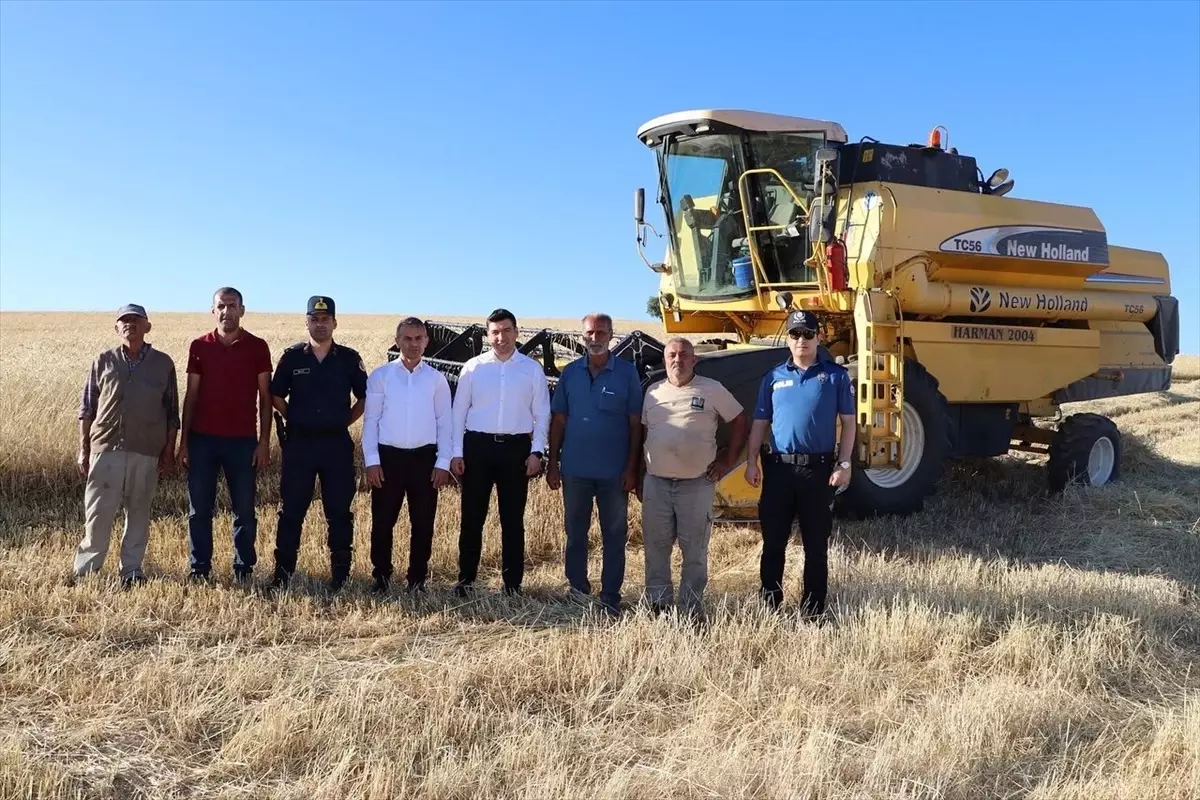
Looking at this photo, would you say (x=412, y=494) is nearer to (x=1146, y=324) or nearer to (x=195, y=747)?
(x=195, y=747)

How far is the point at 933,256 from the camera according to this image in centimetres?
746

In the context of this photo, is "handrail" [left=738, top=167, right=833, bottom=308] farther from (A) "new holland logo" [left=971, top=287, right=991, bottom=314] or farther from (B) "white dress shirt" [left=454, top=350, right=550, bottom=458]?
(B) "white dress shirt" [left=454, top=350, right=550, bottom=458]

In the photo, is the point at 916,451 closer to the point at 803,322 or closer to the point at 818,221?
the point at 818,221

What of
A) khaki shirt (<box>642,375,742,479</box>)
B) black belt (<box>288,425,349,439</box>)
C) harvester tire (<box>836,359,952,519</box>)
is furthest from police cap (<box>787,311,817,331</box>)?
harvester tire (<box>836,359,952,519</box>)

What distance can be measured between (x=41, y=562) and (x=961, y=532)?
19.1ft

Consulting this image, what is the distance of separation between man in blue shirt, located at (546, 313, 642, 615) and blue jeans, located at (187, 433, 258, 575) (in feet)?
5.43

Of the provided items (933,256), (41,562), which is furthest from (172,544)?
(933,256)

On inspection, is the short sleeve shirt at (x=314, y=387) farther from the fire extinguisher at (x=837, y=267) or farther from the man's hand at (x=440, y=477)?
the fire extinguisher at (x=837, y=267)

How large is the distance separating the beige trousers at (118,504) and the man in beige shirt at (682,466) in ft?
8.64

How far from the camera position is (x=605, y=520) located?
4918 millimetres

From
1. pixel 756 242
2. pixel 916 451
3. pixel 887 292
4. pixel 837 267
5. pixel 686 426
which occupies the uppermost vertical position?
pixel 756 242

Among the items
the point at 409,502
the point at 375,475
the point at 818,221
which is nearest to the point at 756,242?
the point at 818,221

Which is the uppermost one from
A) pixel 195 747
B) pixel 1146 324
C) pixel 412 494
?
pixel 1146 324

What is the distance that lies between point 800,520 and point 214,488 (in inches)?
122
